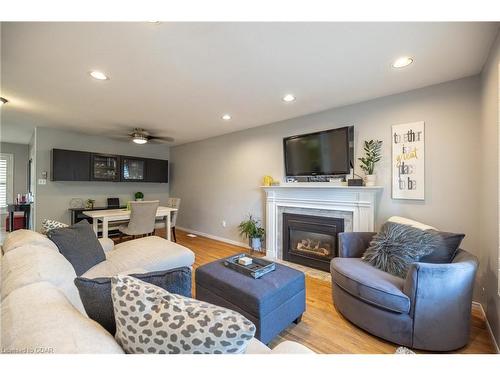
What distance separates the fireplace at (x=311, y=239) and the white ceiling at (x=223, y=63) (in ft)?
5.34

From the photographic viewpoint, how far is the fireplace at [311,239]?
10.1ft

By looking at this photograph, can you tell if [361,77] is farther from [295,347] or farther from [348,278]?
[295,347]

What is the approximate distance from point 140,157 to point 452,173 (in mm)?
5874

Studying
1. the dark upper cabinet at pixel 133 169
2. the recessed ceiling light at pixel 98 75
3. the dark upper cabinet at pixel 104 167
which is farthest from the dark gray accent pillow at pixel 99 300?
the dark upper cabinet at pixel 133 169

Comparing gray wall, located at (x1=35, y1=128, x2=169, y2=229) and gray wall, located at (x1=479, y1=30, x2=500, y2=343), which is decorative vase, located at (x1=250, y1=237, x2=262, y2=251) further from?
gray wall, located at (x1=35, y1=128, x2=169, y2=229)

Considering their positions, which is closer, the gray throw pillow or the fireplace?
the gray throw pillow

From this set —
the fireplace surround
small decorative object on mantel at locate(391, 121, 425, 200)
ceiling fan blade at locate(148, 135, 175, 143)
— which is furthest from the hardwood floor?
ceiling fan blade at locate(148, 135, 175, 143)

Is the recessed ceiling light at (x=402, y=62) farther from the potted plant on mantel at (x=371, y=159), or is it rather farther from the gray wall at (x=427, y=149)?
the potted plant on mantel at (x=371, y=159)

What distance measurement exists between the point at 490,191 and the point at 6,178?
954 cm

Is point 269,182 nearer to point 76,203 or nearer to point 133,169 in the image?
point 133,169

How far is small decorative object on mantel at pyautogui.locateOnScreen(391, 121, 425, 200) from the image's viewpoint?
246 centimetres

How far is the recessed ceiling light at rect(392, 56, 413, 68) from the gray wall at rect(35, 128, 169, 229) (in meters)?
5.51

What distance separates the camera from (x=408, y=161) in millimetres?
2545

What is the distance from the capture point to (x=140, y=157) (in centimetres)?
553
